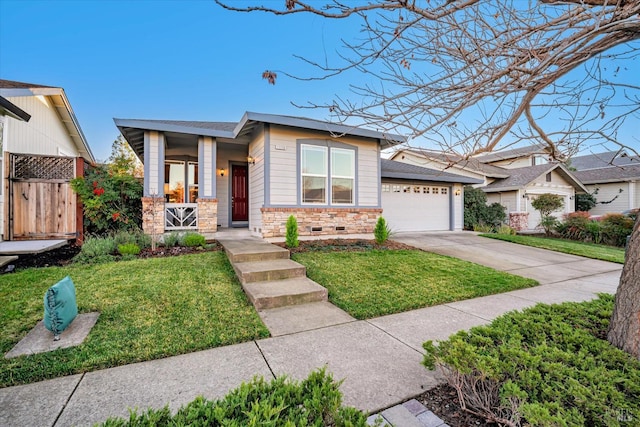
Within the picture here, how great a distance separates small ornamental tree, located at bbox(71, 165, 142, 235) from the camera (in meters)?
7.07

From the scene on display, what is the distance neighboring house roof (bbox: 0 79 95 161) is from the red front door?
18.1 feet

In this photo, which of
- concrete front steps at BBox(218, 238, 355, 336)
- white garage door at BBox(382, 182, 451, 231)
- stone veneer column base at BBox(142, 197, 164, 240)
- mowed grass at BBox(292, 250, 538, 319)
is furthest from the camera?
white garage door at BBox(382, 182, 451, 231)

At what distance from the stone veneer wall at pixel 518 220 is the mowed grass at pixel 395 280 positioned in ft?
36.2

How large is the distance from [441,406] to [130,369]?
2539 mm

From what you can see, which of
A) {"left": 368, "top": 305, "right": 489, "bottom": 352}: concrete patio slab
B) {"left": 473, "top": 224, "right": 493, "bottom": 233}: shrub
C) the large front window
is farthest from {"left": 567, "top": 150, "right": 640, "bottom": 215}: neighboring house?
{"left": 368, "top": 305, "right": 489, "bottom": 352}: concrete patio slab

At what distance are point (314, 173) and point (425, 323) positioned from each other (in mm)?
5733

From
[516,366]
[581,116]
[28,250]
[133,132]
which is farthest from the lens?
[133,132]

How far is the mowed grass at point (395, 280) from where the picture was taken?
414cm

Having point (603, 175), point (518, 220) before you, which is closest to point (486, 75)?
point (518, 220)

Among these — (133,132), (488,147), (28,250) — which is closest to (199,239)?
(28,250)

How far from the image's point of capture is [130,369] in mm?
2445

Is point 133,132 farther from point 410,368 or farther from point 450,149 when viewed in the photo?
point 410,368

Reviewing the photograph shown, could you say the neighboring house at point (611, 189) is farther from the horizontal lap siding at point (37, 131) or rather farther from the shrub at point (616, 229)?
the horizontal lap siding at point (37, 131)

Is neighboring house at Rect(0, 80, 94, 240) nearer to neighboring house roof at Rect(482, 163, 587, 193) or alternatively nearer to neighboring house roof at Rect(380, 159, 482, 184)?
neighboring house roof at Rect(380, 159, 482, 184)
